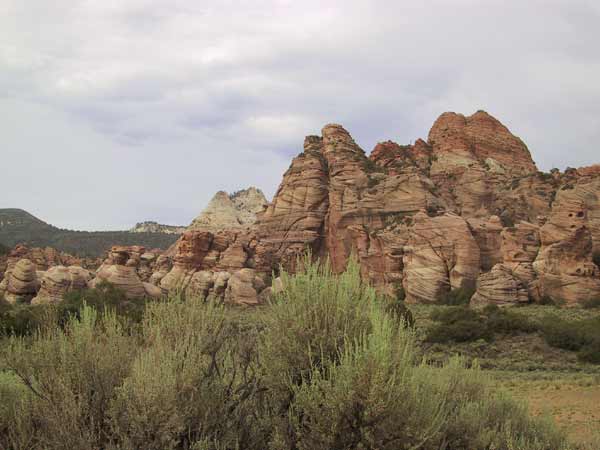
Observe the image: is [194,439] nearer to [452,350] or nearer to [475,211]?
[452,350]

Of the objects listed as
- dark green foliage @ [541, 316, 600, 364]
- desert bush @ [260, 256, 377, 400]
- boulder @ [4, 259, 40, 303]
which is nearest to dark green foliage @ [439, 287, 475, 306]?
dark green foliage @ [541, 316, 600, 364]

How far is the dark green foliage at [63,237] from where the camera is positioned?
11440 cm

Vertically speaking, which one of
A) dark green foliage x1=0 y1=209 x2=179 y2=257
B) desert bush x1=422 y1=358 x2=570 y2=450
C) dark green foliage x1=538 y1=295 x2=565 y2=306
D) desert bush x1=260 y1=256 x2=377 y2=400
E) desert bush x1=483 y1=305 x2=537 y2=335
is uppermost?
dark green foliage x1=0 y1=209 x2=179 y2=257

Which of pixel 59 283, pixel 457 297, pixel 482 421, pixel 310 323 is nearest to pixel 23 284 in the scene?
pixel 59 283

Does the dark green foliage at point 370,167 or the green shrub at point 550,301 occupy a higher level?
the dark green foliage at point 370,167

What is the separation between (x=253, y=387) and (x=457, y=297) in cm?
4321

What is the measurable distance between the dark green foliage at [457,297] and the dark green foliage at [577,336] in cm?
1452

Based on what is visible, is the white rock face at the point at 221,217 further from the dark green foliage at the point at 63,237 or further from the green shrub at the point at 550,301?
the green shrub at the point at 550,301

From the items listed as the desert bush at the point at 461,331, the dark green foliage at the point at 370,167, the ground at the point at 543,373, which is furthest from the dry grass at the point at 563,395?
the dark green foliage at the point at 370,167

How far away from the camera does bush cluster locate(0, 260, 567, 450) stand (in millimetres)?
6246

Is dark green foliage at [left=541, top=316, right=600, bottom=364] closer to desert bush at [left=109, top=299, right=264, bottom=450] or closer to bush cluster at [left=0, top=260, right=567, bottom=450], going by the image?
bush cluster at [left=0, top=260, right=567, bottom=450]

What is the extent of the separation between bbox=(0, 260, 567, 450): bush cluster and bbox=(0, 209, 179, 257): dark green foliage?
108 meters

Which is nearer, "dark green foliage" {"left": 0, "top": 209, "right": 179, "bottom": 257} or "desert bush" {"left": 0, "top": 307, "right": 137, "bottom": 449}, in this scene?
"desert bush" {"left": 0, "top": 307, "right": 137, "bottom": 449}

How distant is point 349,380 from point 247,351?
7.47ft
